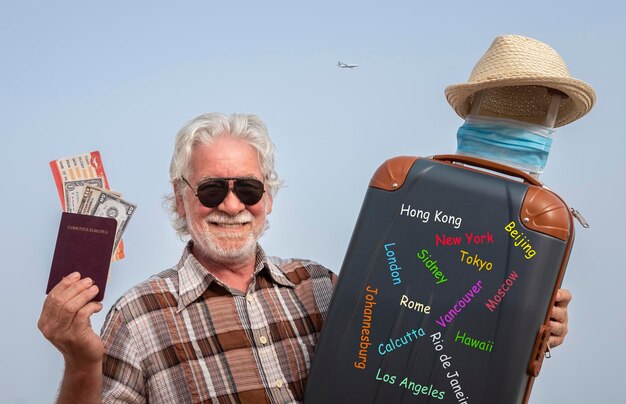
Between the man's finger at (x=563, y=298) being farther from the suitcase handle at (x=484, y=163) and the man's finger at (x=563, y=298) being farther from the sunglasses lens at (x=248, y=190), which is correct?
the sunglasses lens at (x=248, y=190)

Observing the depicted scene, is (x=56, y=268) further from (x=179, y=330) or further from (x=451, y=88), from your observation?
(x=451, y=88)

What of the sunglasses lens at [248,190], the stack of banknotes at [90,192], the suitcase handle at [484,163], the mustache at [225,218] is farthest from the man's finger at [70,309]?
the suitcase handle at [484,163]

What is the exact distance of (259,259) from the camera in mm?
3336

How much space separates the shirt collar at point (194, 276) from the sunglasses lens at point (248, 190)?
26 cm

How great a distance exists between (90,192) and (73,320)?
0.51m

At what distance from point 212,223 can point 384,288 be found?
0.82 meters

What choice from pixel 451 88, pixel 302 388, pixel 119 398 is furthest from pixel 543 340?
pixel 119 398

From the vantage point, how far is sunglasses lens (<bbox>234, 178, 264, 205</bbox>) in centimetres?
318

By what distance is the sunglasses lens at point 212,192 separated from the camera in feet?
Result: 10.3

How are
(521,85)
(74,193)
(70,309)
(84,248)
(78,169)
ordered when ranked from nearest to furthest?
(70,309) < (84,248) < (74,193) < (78,169) < (521,85)

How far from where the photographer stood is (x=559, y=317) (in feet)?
9.55

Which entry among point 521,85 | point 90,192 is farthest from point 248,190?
point 521,85

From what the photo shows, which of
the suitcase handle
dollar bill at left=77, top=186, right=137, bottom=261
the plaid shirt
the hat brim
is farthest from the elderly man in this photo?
the hat brim

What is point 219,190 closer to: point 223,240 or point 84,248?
point 223,240
